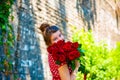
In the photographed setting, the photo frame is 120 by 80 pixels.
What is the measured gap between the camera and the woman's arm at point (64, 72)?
2867mm

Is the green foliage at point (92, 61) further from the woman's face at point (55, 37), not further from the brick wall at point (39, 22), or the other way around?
the woman's face at point (55, 37)

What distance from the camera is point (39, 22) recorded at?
7.03 m

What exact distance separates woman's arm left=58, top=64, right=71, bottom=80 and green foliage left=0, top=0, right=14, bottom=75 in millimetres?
2270

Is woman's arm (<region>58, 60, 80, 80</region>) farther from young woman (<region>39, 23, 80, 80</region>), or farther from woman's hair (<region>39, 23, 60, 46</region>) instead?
woman's hair (<region>39, 23, 60, 46</region>)

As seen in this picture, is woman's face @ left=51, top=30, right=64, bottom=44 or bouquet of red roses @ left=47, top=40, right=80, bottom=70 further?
woman's face @ left=51, top=30, right=64, bottom=44

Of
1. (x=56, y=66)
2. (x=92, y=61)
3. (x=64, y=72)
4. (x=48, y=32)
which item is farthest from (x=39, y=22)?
(x=64, y=72)

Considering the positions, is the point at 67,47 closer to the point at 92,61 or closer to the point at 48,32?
the point at 48,32

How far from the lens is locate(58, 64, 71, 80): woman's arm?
287 cm

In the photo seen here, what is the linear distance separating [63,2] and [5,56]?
353cm

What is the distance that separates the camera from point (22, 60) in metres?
6.12

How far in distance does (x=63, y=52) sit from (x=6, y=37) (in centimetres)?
270

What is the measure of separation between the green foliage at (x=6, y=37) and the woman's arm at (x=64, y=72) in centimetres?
227

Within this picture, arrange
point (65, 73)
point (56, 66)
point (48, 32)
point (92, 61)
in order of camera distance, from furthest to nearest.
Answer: point (92, 61)
point (48, 32)
point (56, 66)
point (65, 73)

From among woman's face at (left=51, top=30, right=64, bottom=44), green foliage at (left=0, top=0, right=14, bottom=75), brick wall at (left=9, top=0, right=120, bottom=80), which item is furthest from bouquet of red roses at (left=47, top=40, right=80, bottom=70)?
brick wall at (left=9, top=0, right=120, bottom=80)
